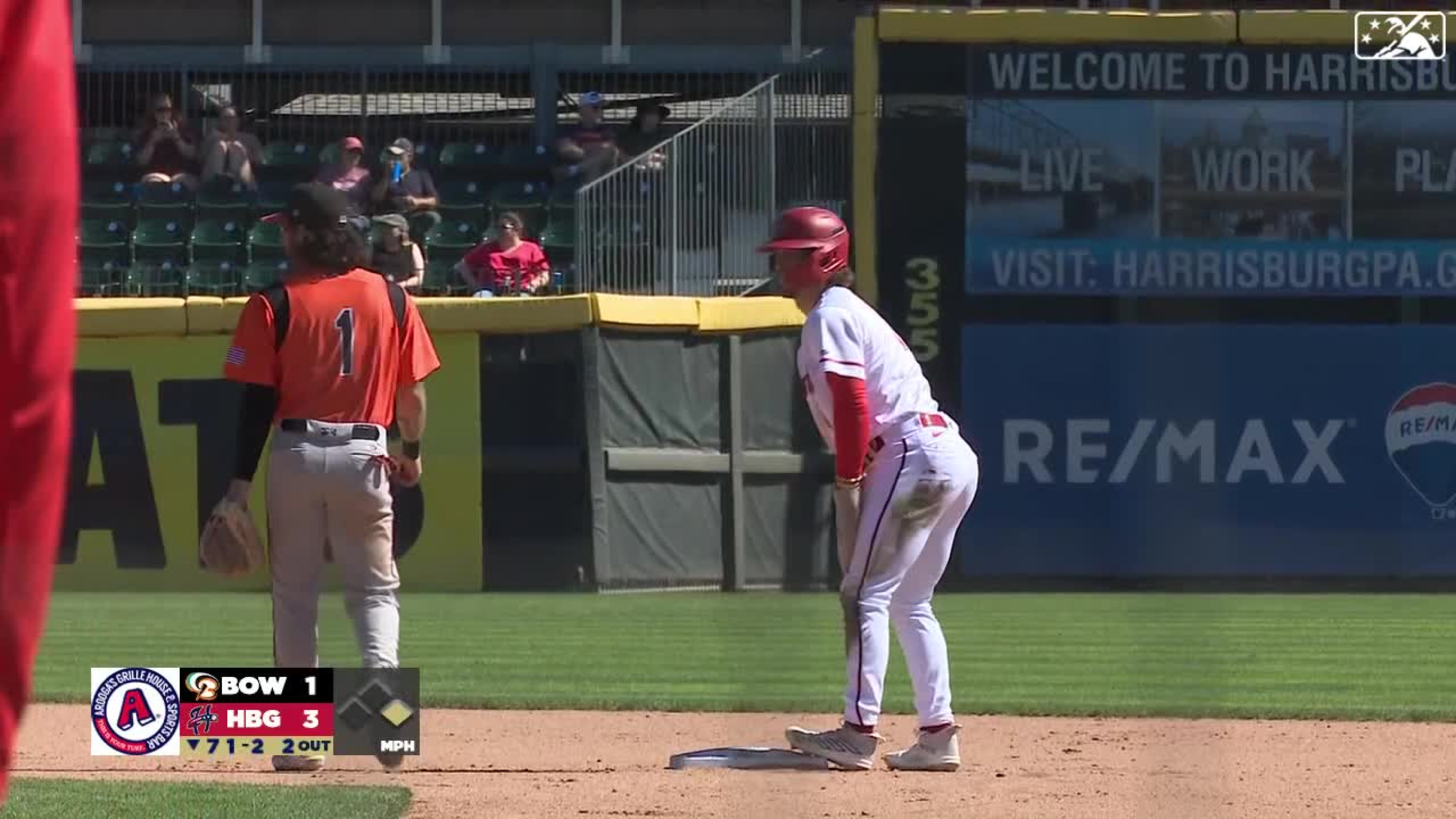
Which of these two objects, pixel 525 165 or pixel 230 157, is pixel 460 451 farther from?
pixel 230 157

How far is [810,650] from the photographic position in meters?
11.7

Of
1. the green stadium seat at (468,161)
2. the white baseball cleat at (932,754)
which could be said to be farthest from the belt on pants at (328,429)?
the green stadium seat at (468,161)

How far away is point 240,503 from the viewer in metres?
6.32

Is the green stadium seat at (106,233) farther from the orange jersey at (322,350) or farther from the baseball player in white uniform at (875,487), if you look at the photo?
the baseball player in white uniform at (875,487)

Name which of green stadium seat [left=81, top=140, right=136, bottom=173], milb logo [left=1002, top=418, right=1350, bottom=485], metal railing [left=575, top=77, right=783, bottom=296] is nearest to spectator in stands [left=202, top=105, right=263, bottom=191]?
green stadium seat [left=81, top=140, right=136, bottom=173]

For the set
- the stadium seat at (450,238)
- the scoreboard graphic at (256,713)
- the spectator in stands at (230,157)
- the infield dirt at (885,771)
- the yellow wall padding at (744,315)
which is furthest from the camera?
the spectator in stands at (230,157)

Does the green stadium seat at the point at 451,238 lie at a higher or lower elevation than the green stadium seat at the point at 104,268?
higher

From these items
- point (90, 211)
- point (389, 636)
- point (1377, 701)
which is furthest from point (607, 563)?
point (389, 636)

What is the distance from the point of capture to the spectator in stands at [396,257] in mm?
16359

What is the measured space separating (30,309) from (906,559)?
16.6 ft

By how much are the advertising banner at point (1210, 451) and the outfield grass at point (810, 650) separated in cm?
76

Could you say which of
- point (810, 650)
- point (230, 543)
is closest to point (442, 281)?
point (810, 650)

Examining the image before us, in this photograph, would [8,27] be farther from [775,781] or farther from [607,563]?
[607,563]

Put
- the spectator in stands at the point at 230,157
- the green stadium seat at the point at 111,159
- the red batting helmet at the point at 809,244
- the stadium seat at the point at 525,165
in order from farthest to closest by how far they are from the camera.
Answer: the green stadium seat at the point at 111,159, the stadium seat at the point at 525,165, the spectator in stands at the point at 230,157, the red batting helmet at the point at 809,244
